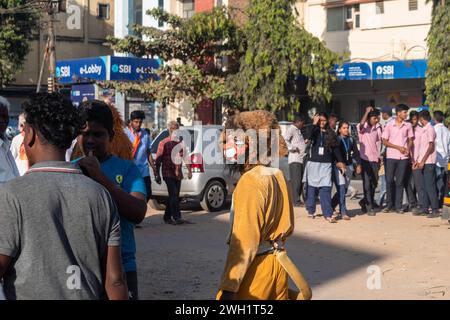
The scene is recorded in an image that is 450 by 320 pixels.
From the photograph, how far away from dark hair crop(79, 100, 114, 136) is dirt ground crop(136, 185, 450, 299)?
13.5 feet

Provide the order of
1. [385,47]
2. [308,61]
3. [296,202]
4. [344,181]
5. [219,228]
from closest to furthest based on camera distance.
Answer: [219,228] → [344,181] → [296,202] → [308,61] → [385,47]

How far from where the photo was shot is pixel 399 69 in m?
28.9

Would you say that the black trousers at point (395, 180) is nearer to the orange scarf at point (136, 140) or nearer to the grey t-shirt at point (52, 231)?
the orange scarf at point (136, 140)

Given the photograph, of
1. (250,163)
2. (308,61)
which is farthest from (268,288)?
(308,61)

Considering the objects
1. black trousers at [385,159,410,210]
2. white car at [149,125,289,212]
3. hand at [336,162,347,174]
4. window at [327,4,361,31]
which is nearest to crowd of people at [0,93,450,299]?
hand at [336,162,347,174]

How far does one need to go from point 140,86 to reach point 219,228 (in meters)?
15.2

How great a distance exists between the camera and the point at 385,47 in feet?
103

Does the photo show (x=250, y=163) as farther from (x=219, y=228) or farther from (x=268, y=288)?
(x=219, y=228)

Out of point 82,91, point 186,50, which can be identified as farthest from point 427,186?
point 82,91

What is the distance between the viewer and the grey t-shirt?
343cm

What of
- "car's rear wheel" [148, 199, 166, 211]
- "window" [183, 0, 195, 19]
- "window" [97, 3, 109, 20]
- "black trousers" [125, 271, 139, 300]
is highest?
"window" [97, 3, 109, 20]

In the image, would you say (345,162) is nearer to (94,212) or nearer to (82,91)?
(94,212)

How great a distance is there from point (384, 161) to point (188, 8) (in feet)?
63.4

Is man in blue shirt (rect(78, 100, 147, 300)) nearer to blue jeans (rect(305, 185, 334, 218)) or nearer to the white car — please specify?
blue jeans (rect(305, 185, 334, 218))
